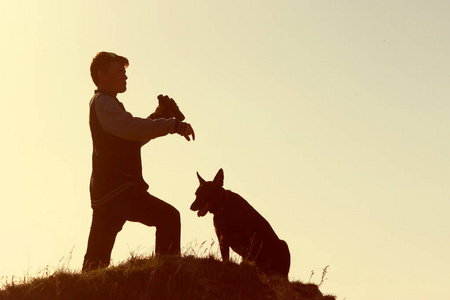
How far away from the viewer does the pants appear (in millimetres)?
8961

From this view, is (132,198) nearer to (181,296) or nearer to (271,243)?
(181,296)

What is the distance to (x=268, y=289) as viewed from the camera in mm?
9688

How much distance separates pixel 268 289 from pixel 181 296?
1516mm

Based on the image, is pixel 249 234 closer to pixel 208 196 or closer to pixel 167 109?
pixel 208 196

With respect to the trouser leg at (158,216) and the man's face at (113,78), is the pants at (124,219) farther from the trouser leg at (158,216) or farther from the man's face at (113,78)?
the man's face at (113,78)

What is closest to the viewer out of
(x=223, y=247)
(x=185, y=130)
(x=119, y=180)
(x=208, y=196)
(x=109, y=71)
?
(x=185, y=130)

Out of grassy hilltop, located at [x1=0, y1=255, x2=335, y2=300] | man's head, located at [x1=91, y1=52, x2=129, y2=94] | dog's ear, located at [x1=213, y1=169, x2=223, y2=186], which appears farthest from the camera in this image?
dog's ear, located at [x1=213, y1=169, x2=223, y2=186]

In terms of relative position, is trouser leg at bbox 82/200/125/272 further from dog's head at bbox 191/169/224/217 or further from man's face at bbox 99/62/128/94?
dog's head at bbox 191/169/224/217

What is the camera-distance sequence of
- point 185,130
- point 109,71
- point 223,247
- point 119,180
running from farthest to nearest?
point 223,247 < point 109,71 < point 119,180 < point 185,130

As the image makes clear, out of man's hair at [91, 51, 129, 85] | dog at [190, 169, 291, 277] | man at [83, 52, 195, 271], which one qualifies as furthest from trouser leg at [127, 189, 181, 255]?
dog at [190, 169, 291, 277]

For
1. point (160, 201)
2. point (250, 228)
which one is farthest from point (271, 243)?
point (160, 201)

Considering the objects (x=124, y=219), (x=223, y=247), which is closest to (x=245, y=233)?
(x=223, y=247)

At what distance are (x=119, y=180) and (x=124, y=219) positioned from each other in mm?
535

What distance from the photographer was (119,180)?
8.98 metres
